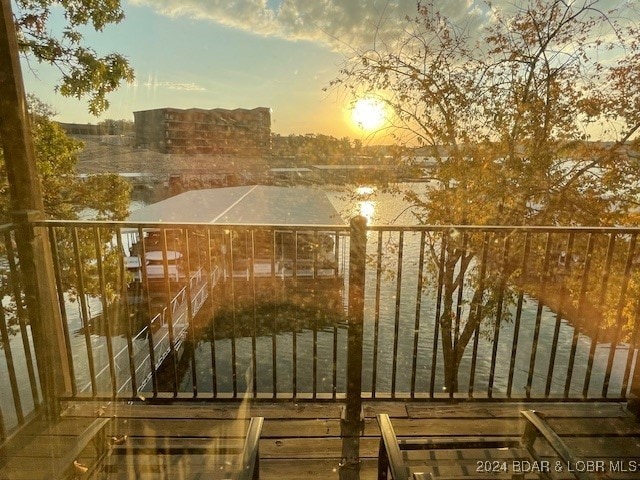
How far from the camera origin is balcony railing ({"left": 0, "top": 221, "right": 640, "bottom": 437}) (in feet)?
7.98

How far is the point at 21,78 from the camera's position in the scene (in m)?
2.23

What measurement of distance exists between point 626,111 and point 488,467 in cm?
838

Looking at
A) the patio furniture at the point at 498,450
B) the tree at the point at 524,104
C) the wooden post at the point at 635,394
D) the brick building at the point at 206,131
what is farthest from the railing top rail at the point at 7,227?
the brick building at the point at 206,131

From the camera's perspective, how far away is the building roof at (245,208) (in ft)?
47.7

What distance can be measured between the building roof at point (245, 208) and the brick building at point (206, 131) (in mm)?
2383

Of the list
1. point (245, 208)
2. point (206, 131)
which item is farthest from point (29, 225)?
point (206, 131)

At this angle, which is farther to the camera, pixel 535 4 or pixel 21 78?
pixel 535 4

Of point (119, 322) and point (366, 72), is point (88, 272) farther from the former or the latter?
point (366, 72)

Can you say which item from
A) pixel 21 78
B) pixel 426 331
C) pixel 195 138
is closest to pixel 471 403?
pixel 21 78

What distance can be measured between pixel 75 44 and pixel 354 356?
6759 millimetres

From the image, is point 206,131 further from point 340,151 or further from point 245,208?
point 340,151

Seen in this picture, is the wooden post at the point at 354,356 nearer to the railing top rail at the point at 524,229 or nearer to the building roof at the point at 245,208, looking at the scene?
the railing top rail at the point at 524,229

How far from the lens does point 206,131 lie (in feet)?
84.5

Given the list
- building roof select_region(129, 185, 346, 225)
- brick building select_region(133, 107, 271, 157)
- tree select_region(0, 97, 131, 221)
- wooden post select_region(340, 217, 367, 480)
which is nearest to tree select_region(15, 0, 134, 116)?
tree select_region(0, 97, 131, 221)
